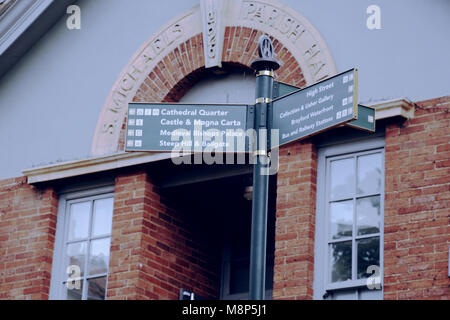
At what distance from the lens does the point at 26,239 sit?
12.0 metres

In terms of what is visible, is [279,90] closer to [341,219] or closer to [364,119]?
[364,119]

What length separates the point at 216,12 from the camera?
11375 millimetres

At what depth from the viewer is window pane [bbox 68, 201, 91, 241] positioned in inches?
466

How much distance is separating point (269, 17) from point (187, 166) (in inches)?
70.9

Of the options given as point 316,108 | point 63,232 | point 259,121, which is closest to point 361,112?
point 316,108

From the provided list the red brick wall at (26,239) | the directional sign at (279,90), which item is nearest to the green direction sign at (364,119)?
the directional sign at (279,90)

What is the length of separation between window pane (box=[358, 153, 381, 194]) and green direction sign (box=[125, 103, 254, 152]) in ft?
8.84

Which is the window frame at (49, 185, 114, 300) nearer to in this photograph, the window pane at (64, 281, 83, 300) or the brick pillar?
the window pane at (64, 281, 83, 300)

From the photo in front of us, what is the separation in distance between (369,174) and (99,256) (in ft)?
10.5

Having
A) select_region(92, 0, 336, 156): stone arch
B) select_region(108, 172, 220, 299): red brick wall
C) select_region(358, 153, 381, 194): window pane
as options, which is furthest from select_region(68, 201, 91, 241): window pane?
select_region(358, 153, 381, 194): window pane

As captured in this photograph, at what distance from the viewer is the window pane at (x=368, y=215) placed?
992 centimetres

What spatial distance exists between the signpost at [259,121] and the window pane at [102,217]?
377 centimetres

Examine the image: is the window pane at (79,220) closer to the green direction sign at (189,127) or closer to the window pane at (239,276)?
the window pane at (239,276)

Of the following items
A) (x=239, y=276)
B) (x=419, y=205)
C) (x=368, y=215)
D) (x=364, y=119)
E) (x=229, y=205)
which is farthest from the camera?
(x=239, y=276)
